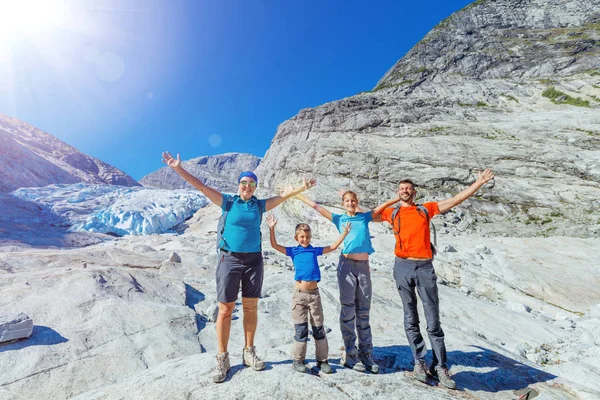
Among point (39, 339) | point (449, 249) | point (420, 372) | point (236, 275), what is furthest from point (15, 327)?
point (449, 249)

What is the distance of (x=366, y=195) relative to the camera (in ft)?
85.5

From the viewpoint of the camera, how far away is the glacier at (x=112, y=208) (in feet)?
114

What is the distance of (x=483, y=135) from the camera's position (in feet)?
87.7

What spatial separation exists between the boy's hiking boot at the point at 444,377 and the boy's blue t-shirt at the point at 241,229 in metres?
3.07

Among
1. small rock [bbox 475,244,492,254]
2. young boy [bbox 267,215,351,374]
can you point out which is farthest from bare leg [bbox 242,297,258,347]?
small rock [bbox 475,244,492,254]

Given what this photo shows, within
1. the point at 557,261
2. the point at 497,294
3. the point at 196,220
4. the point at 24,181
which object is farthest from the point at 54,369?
the point at 24,181

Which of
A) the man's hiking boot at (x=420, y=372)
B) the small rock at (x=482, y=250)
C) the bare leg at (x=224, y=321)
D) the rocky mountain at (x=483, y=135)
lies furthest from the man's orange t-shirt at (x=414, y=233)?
the rocky mountain at (x=483, y=135)

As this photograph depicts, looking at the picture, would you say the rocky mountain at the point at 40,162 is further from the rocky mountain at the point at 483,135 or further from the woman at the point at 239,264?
the woman at the point at 239,264

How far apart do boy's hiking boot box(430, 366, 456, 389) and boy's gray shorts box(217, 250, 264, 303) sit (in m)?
2.77

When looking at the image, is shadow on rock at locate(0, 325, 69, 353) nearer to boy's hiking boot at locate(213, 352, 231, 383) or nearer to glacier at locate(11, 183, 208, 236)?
boy's hiking boot at locate(213, 352, 231, 383)

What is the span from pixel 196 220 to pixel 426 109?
31.2 metres

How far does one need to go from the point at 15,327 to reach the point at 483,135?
31933 millimetres

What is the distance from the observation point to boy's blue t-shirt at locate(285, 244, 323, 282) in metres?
4.44

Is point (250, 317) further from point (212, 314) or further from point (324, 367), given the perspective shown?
point (212, 314)
